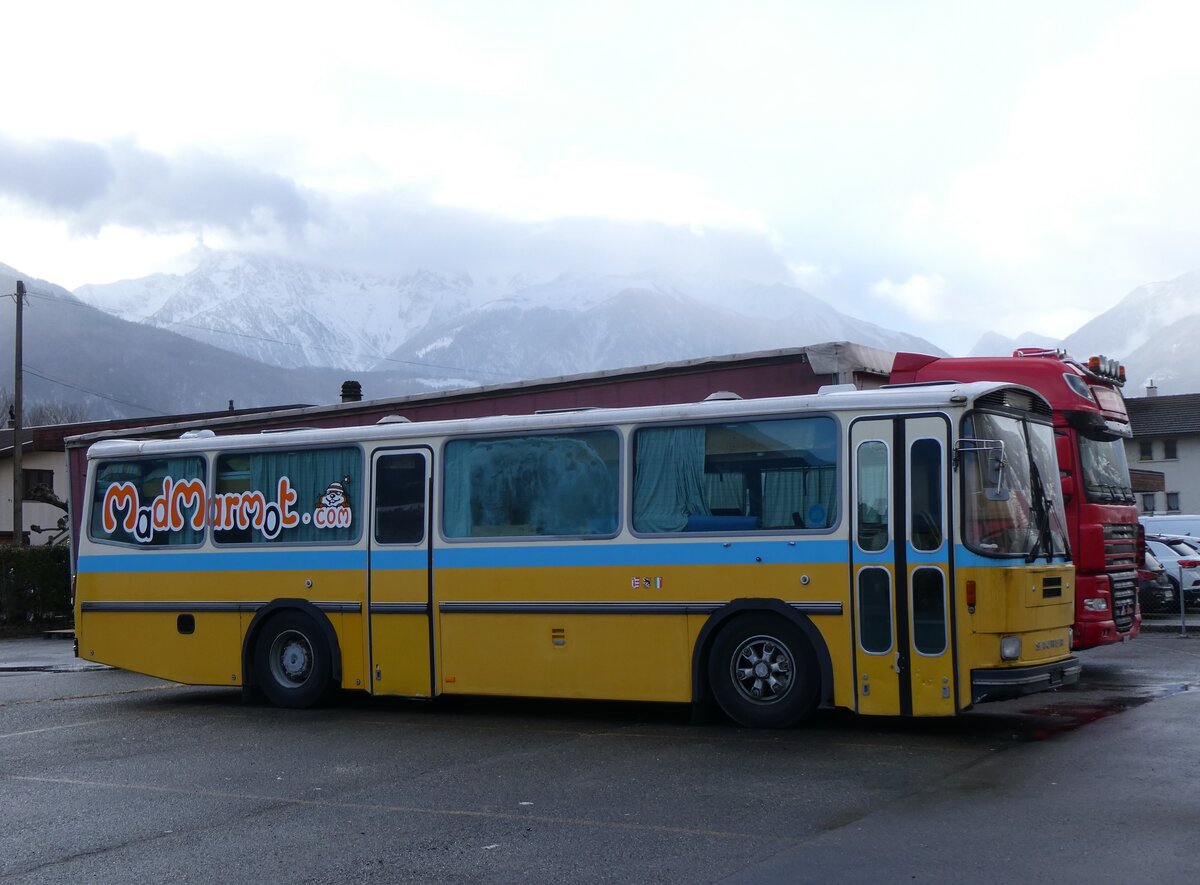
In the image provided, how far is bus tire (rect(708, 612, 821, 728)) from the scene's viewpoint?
10812 millimetres

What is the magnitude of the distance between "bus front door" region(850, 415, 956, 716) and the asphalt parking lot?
446 millimetres

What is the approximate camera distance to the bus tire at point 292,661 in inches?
527

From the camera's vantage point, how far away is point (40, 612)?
29844 millimetres

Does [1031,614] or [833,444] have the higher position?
[833,444]

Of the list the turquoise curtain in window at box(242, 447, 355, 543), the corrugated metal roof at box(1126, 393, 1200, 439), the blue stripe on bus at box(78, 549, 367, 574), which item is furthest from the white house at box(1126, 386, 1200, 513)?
the blue stripe on bus at box(78, 549, 367, 574)

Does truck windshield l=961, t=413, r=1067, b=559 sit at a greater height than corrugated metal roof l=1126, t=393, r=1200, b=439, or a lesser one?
lesser

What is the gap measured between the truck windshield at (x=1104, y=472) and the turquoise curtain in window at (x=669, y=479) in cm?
471

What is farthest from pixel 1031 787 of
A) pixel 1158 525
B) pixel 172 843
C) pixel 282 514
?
pixel 1158 525

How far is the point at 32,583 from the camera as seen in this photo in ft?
97.4

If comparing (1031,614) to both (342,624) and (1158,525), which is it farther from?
(1158,525)

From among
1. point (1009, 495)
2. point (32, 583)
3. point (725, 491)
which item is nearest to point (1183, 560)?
point (1009, 495)

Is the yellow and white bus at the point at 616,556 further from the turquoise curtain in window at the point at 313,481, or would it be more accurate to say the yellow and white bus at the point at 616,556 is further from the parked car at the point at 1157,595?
the parked car at the point at 1157,595

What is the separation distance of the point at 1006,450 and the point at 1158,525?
2615cm

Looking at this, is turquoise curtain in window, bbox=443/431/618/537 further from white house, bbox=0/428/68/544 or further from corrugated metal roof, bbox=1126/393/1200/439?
corrugated metal roof, bbox=1126/393/1200/439
